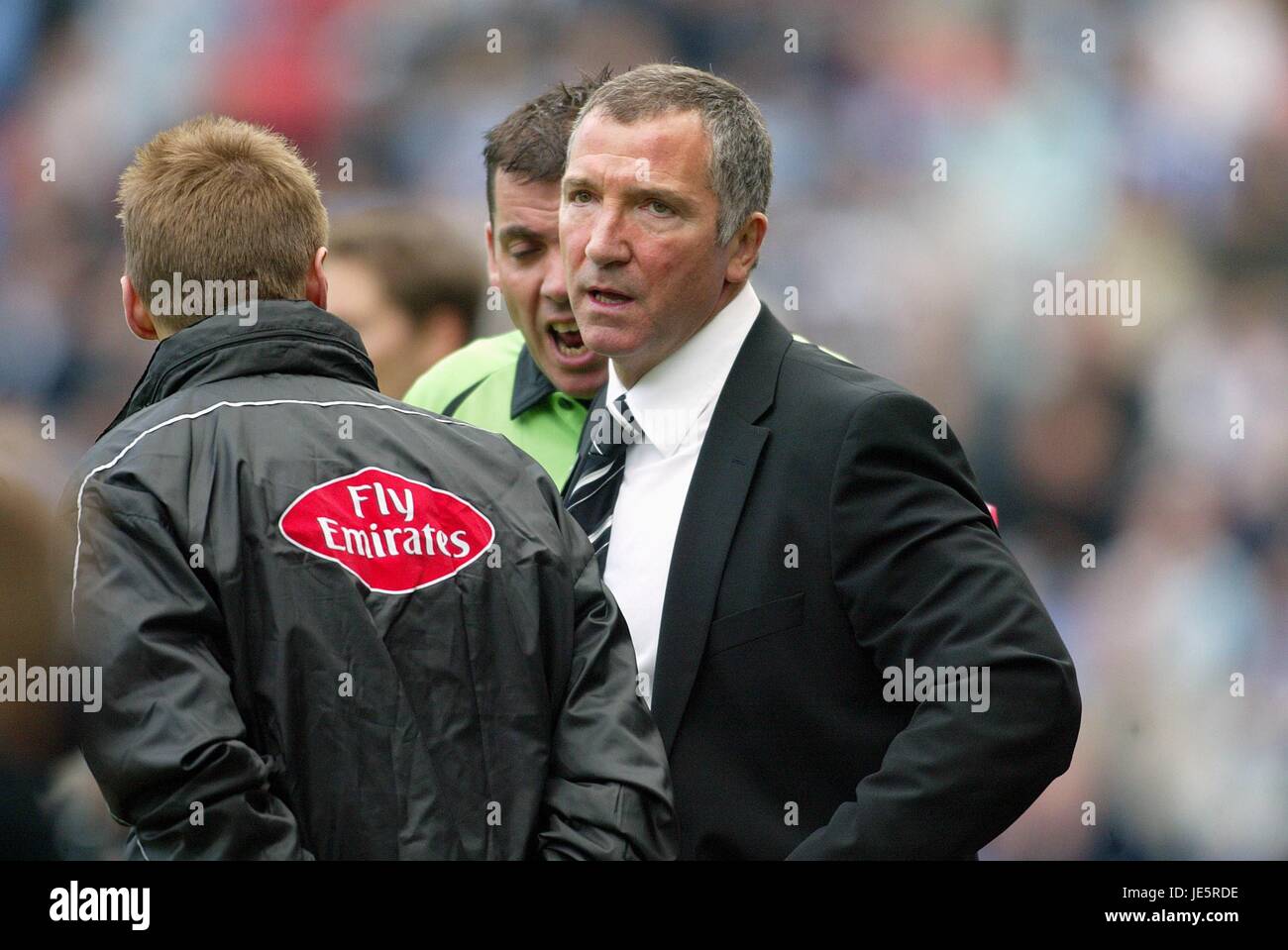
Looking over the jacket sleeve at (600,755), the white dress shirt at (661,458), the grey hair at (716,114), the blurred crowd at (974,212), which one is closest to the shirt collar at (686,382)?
the white dress shirt at (661,458)

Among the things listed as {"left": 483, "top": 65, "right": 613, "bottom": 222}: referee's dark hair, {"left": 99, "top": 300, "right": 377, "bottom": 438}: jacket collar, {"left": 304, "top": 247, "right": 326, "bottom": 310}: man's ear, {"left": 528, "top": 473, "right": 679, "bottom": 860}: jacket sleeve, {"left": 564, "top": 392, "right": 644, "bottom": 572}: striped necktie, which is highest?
{"left": 483, "top": 65, "right": 613, "bottom": 222}: referee's dark hair

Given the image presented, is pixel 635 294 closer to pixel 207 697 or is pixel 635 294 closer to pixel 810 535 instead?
pixel 810 535

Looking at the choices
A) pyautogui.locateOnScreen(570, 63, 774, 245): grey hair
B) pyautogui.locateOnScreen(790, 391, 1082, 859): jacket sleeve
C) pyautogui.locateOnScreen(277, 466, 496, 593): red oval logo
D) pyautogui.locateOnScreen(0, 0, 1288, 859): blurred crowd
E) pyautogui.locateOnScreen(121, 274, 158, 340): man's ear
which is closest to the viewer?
pyautogui.locateOnScreen(277, 466, 496, 593): red oval logo

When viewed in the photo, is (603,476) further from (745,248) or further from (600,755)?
(600,755)

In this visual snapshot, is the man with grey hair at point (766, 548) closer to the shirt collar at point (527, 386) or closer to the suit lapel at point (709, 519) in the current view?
the suit lapel at point (709, 519)

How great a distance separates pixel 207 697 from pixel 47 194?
3.73 meters

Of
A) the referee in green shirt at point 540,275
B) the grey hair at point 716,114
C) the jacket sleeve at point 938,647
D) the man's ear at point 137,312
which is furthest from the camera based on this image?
the referee in green shirt at point 540,275

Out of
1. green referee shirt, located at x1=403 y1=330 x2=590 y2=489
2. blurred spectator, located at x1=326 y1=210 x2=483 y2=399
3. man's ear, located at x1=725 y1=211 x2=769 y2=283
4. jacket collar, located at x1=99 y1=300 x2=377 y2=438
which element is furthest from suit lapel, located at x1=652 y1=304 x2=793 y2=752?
blurred spectator, located at x1=326 y1=210 x2=483 y2=399

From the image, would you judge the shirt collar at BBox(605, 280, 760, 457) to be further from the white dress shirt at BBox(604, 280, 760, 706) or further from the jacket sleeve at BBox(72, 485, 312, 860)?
the jacket sleeve at BBox(72, 485, 312, 860)

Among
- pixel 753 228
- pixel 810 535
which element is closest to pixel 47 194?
pixel 753 228

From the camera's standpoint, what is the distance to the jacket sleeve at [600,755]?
1.98 m

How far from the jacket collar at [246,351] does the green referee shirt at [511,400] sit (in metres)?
1.13

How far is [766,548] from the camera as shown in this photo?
2352mm

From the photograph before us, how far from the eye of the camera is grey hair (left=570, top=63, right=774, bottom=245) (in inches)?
98.8
